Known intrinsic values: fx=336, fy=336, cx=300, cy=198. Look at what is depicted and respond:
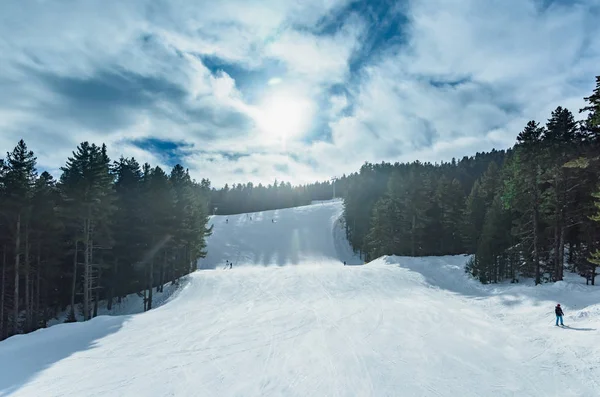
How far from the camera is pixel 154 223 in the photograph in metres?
34.0

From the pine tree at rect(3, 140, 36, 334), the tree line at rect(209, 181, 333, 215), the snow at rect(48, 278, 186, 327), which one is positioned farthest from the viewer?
the tree line at rect(209, 181, 333, 215)

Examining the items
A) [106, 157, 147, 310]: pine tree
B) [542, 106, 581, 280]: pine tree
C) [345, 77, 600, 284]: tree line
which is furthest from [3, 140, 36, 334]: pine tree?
[542, 106, 581, 280]: pine tree

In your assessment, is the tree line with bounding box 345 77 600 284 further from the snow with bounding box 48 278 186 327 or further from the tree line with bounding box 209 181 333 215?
the tree line with bounding box 209 181 333 215

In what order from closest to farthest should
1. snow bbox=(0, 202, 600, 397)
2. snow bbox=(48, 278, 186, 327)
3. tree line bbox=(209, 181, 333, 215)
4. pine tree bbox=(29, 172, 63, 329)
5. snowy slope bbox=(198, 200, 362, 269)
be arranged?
snow bbox=(0, 202, 600, 397) < pine tree bbox=(29, 172, 63, 329) < snow bbox=(48, 278, 186, 327) < snowy slope bbox=(198, 200, 362, 269) < tree line bbox=(209, 181, 333, 215)

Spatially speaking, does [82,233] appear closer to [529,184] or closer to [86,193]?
[86,193]

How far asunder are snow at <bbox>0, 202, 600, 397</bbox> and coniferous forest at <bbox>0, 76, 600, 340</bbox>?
4.47 meters

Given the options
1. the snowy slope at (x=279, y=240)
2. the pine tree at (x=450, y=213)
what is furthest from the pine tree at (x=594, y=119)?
the snowy slope at (x=279, y=240)

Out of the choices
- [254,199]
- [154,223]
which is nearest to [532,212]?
[154,223]

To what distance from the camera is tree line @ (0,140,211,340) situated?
25391 millimetres

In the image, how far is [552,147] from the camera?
2630 cm

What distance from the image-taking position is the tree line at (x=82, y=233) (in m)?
25.4

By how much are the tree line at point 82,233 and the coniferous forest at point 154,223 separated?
0.10m

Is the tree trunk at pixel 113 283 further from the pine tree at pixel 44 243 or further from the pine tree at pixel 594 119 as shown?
the pine tree at pixel 594 119

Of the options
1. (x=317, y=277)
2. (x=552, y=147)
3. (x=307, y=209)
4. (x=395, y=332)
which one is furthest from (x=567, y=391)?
(x=307, y=209)
